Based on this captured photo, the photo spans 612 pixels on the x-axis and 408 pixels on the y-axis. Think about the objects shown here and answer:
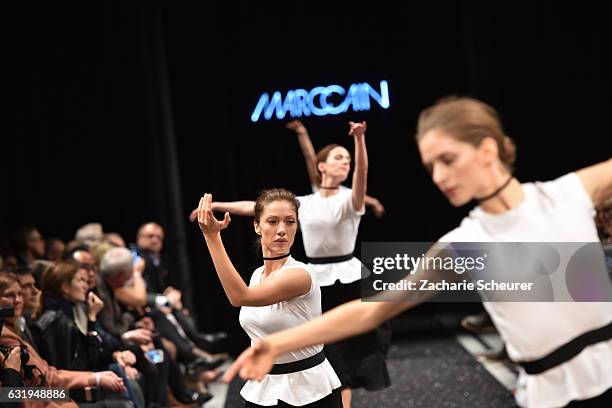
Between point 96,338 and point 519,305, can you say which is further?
point 96,338

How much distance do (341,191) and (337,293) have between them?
21.4 inches

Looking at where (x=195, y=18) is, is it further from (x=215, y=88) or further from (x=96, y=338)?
(x=96, y=338)

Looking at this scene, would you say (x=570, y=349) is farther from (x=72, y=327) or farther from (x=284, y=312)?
(x=72, y=327)

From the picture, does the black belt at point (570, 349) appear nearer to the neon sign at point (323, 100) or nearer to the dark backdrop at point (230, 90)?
the neon sign at point (323, 100)

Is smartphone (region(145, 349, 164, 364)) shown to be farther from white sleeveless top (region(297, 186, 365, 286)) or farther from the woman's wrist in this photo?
white sleeveless top (region(297, 186, 365, 286))

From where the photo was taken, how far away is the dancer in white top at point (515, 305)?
2215 millimetres

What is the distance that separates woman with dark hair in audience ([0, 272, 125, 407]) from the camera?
3973 millimetres

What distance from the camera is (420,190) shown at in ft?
24.8

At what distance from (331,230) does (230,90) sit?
2.74 meters

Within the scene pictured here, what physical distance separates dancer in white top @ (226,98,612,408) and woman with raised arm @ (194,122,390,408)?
2430 millimetres

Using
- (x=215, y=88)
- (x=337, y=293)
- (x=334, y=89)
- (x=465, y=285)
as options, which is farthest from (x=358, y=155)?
(x=215, y=88)
